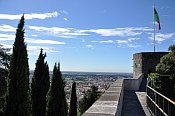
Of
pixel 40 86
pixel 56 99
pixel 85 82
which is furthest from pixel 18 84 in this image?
pixel 85 82

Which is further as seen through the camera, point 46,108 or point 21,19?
point 46,108

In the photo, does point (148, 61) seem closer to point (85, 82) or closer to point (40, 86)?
point (40, 86)

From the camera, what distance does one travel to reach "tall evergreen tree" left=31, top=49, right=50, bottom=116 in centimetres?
1862

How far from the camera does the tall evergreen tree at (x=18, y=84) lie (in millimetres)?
12320

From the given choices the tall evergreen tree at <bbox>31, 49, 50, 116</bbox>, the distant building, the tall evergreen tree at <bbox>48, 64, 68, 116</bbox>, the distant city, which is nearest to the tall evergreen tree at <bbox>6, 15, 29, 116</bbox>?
the tall evergreen tree at <bbox>48, 64, 68, 116</bbox>

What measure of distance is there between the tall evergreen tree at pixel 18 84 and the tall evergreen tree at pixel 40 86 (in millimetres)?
5750

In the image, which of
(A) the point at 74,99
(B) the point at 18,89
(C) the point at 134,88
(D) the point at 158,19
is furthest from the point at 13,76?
(D) the point at 158,19

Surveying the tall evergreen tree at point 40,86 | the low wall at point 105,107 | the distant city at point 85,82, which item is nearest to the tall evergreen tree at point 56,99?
the tall evergreen tree at point 40,86

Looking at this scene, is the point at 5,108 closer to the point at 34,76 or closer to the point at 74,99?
the point at 34,76

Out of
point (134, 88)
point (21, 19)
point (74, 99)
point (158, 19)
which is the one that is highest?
point (158, 19)

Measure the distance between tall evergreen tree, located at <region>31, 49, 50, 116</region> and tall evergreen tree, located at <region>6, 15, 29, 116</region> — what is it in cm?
575

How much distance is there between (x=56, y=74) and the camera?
20.0 m

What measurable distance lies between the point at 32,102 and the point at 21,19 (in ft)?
22.4

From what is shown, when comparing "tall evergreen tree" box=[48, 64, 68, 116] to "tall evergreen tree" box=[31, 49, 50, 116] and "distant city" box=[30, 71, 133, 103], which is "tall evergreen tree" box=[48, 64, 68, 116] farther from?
"distant city" box=[30, 71, 133, 103]
